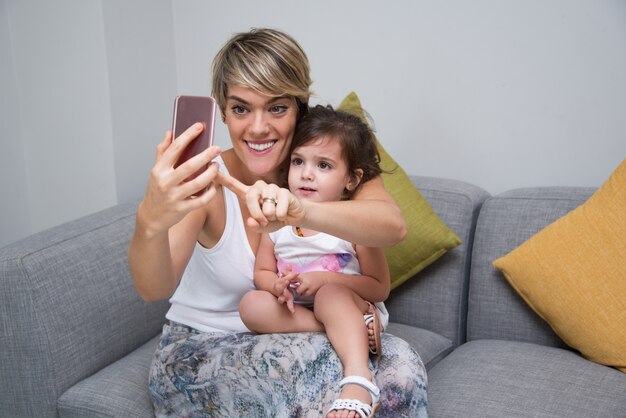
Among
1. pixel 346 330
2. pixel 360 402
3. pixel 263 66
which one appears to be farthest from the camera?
pixel 263 66

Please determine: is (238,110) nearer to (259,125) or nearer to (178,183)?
(259,125)

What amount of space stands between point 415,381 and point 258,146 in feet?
2.19

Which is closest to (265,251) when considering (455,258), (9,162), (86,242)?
(86,242)

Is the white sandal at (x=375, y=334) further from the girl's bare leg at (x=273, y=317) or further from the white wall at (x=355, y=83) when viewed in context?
the white wall at (x=355, y=83)

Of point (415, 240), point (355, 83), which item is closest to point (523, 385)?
point (415, 240)

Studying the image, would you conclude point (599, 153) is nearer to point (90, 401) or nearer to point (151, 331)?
point (151, 331)

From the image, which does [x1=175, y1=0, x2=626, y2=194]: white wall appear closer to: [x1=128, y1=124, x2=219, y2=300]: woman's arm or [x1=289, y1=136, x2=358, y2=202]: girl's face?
[x1=289, y1=136, x2=358, y2=202]: girl's face

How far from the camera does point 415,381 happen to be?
1.57 metres

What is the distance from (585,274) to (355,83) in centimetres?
115

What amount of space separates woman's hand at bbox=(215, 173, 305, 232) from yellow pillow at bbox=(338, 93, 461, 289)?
0.95m

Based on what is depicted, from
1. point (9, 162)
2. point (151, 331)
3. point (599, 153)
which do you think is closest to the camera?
point (151, 331)

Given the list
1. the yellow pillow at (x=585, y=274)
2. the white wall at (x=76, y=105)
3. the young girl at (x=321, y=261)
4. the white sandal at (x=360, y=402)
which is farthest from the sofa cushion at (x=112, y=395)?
the yellow pillow at (x=585, y=274)

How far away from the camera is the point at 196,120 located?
1.37m

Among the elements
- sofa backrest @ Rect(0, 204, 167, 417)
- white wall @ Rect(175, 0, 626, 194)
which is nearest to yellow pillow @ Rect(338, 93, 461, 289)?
white wall @ Rect(175, 0, 626, 194)
